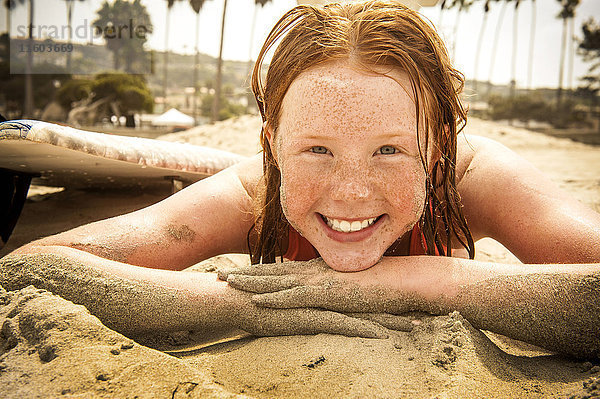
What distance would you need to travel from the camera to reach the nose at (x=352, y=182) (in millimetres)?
1519

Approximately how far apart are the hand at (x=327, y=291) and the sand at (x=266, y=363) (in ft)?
0.32

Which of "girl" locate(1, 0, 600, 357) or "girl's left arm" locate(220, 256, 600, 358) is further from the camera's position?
"girl" locate(1, 0, 600, 357)

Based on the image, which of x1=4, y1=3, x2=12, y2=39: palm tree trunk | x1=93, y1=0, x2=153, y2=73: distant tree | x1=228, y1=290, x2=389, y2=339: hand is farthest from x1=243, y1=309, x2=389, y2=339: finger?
x1=93, y1=0, x2=153, y2=73: distant tree

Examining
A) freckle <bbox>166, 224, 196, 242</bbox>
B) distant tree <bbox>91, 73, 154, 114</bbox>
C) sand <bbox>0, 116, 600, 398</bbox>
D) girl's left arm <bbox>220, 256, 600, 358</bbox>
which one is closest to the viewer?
sand <bbox>0, 116, 600, 398</bbox>

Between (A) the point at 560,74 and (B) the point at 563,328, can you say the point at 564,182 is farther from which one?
(A) the point at 560,74

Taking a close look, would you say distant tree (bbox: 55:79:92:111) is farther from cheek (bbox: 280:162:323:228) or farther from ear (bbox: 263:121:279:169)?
cheek (bbox: 280:162:323:228)

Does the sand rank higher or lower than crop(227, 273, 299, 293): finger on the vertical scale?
lower

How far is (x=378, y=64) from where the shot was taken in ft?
5.18

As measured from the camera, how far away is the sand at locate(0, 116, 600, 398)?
1.15 m

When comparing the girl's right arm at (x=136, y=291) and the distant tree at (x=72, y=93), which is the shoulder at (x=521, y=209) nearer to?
the girl's right arm at (x=136, y=291)

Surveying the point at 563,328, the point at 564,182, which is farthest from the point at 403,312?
the point at 564,182

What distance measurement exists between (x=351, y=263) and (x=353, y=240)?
0.27ft

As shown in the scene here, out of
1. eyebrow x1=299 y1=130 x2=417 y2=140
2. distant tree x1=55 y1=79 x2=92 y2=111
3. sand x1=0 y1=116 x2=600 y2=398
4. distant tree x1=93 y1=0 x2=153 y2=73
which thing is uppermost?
distant tree x1=93 y1=0 x2=153 y2=73

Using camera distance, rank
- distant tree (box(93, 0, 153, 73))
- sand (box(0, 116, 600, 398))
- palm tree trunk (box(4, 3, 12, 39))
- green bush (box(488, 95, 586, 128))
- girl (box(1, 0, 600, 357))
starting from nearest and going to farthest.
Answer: sand (box(0, 116, 600, 398)) → girl (box(1, 0, 600, 357)) → green bush (box(488, 95, 586, 128)) → palm tree trunk (box(4, 3, 12, 39)) → distant tree (box(93, 0, 153, 73))
